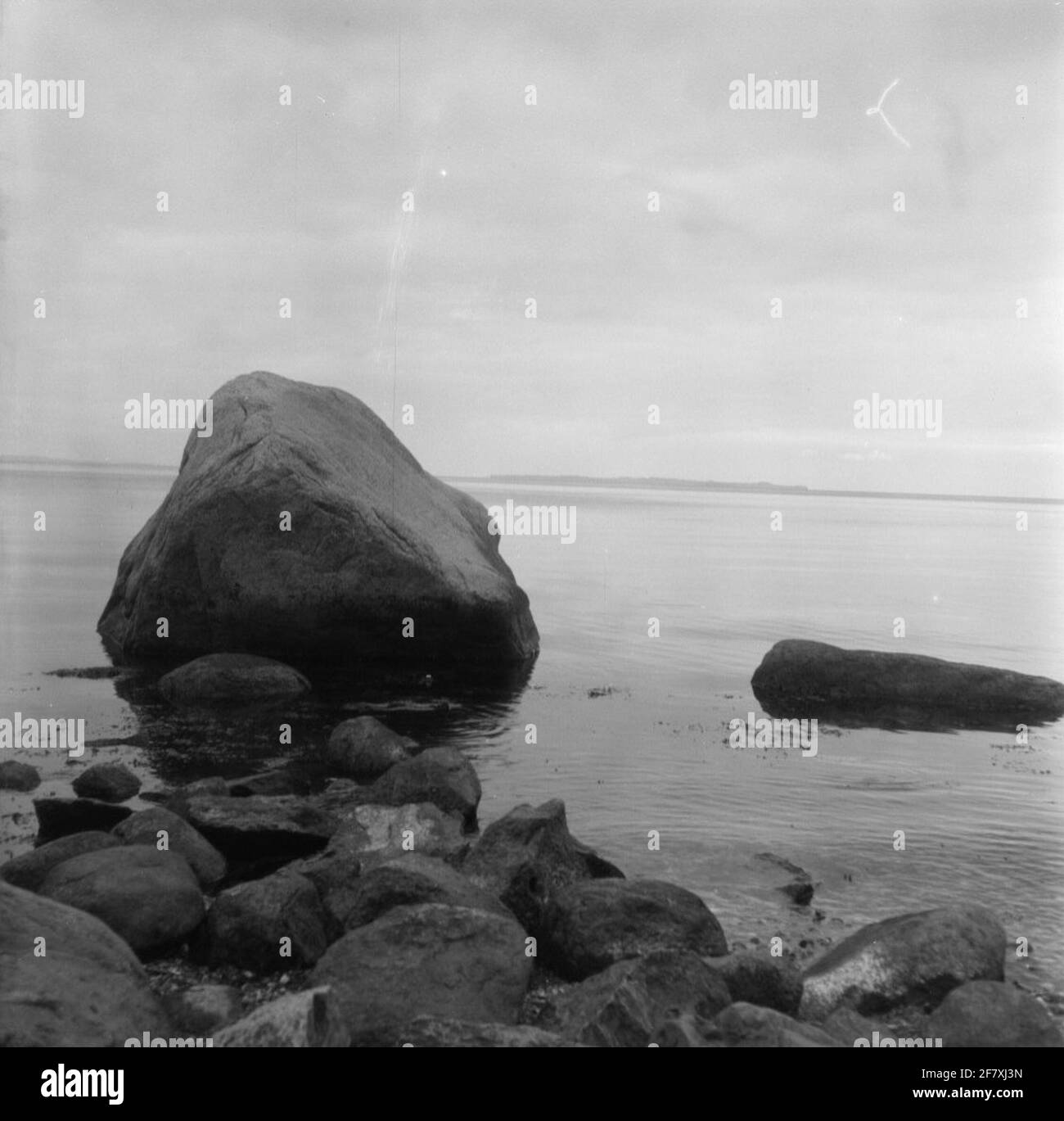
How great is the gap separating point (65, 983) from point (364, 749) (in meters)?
8.86

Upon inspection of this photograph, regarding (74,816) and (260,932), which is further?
(74,816)

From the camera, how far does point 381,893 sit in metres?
9.73

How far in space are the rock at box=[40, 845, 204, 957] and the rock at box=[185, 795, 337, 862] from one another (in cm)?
192

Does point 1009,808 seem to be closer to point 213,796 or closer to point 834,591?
point 213,796

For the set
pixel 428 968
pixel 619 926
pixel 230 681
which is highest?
pixel 230 681

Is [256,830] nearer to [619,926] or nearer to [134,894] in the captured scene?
[134,894]

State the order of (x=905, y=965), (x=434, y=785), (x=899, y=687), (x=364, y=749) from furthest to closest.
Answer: (x=899, y=687) → (x=364, y=749) → (x=434, y=785) → (x=905, y=965)

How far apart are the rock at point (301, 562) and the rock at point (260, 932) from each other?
43.4 ft

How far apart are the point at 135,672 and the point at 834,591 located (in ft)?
99.3

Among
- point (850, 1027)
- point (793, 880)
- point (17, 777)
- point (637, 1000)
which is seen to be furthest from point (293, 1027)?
point (17, 777)

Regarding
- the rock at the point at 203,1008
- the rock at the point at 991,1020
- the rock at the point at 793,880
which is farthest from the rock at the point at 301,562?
the rock at the point at 991,1020

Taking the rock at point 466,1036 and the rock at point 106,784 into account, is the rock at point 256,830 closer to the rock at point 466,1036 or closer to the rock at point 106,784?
the rock at point 106,784

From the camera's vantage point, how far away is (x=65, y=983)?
24.8ft
